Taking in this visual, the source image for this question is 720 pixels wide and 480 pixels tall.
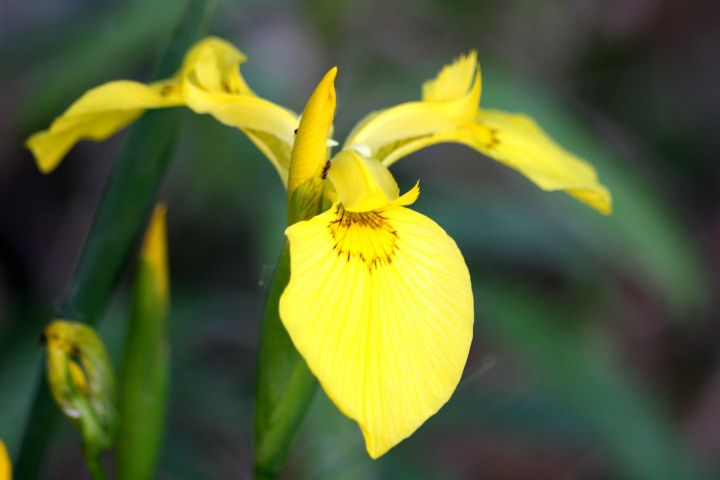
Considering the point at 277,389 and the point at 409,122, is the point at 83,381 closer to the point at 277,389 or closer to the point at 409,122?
the point at 277,389

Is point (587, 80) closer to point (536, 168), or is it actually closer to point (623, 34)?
point (623, 34)

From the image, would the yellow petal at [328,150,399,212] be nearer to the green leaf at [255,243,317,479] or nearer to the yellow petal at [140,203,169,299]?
the green leaf at [255,243,317,479]

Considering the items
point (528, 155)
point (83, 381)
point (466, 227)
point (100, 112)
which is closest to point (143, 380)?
point (83, 381)

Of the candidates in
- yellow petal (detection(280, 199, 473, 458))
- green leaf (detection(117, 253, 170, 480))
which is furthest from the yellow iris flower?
green leaf (detection(117, 253, 170, 480))

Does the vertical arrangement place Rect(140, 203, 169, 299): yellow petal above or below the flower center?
below

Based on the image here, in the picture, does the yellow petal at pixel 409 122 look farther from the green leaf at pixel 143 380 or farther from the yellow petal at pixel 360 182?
the green leaf at pixel 143 380

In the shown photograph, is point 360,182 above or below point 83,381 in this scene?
above

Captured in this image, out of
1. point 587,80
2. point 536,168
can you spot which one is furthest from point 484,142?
point 587,80
